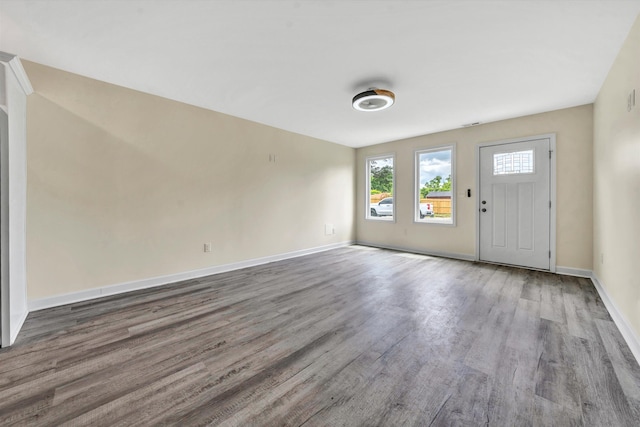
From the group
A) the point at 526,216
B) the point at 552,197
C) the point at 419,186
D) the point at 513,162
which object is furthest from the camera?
the point at 419,186

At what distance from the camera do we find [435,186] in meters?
5.42

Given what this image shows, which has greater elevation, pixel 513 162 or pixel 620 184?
pixel 513 162

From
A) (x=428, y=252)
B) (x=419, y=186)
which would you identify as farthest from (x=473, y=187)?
(x=428, y=252)

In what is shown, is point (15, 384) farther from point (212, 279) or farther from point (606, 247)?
point (606, 247)

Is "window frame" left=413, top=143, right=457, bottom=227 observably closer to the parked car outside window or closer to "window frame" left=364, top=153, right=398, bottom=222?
"window frame" left=364, top=153, right=398, bottom=222

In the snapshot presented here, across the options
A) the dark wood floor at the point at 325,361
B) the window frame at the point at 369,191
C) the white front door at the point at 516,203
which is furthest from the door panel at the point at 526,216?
the window frame at the point at 369,191

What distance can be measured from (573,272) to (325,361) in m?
4.31

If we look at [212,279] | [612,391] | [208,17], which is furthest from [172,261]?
[612,391]

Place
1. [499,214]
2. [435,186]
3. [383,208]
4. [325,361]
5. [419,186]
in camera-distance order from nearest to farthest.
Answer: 1. [325,361]
2. [499,214]
3. [435,186]
4. [419,186]
5. [383,208]

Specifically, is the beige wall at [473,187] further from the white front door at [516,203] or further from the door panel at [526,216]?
the door panel at [526,216]

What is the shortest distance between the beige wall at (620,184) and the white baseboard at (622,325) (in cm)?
5

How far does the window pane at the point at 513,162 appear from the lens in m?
4.29

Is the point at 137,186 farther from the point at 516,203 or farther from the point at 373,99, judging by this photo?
the point at 516,203

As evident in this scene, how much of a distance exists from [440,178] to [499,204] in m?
1.17
